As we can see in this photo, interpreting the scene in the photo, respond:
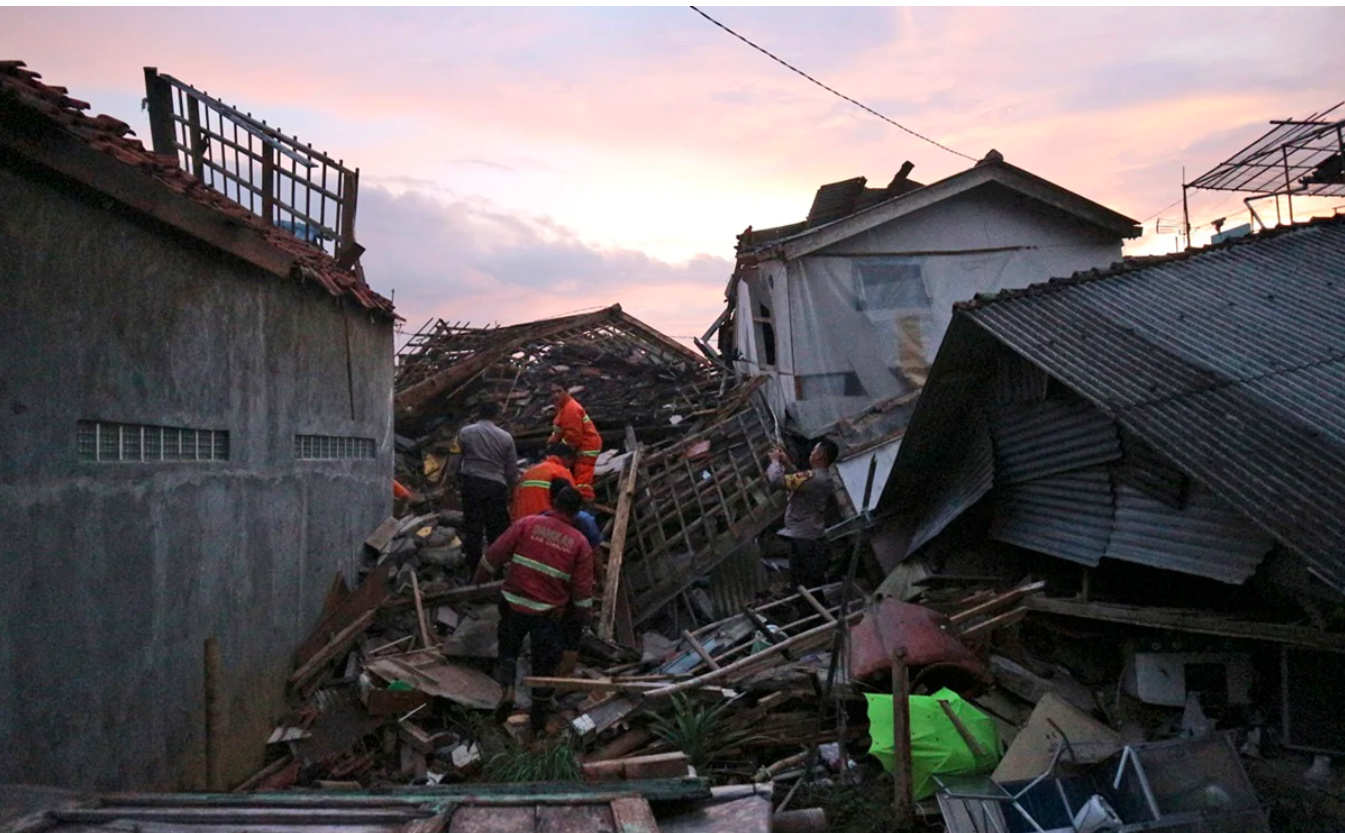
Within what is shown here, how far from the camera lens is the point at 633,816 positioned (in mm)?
3486

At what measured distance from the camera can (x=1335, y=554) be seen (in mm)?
4793

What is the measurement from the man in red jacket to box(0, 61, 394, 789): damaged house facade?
1.95m

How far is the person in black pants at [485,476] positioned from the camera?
9.96 m

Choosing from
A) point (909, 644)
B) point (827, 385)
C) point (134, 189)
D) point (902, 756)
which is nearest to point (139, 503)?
point (134, 189)

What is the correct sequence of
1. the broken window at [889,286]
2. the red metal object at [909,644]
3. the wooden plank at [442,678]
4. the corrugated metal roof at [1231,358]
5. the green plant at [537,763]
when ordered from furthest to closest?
the broken window at [889,286], the wooden plank at [442,678], the red metal object at [909,644], the green plant at [537,763], the corrugated metal roof at [1231,358]

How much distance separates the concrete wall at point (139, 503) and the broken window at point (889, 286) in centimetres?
841

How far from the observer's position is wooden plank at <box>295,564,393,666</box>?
8.76 m

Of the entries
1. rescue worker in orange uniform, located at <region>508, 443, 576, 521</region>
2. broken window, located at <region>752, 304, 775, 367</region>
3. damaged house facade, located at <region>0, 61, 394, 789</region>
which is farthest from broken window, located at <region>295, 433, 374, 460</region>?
broken window, located at <region>752, 304, 775, 367</region>

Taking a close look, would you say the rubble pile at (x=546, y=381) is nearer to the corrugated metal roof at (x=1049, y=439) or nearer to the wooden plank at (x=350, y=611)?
the wooden plank at (x=350, y=611)

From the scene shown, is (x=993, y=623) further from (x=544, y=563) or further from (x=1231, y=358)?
(x=544, y=563)

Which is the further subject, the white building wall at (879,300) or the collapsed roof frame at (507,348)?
the collapsed roof frame at (507,348)

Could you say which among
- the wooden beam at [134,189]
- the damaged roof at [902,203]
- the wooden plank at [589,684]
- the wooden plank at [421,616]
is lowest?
the wooden plank at [589,684]

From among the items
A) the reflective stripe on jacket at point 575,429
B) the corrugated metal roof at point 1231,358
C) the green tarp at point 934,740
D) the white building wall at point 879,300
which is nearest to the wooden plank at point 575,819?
the green tarp at point 934,740

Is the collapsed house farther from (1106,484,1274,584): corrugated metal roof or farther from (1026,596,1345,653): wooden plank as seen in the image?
(1106,484,1274,584): corrugated metal roof
